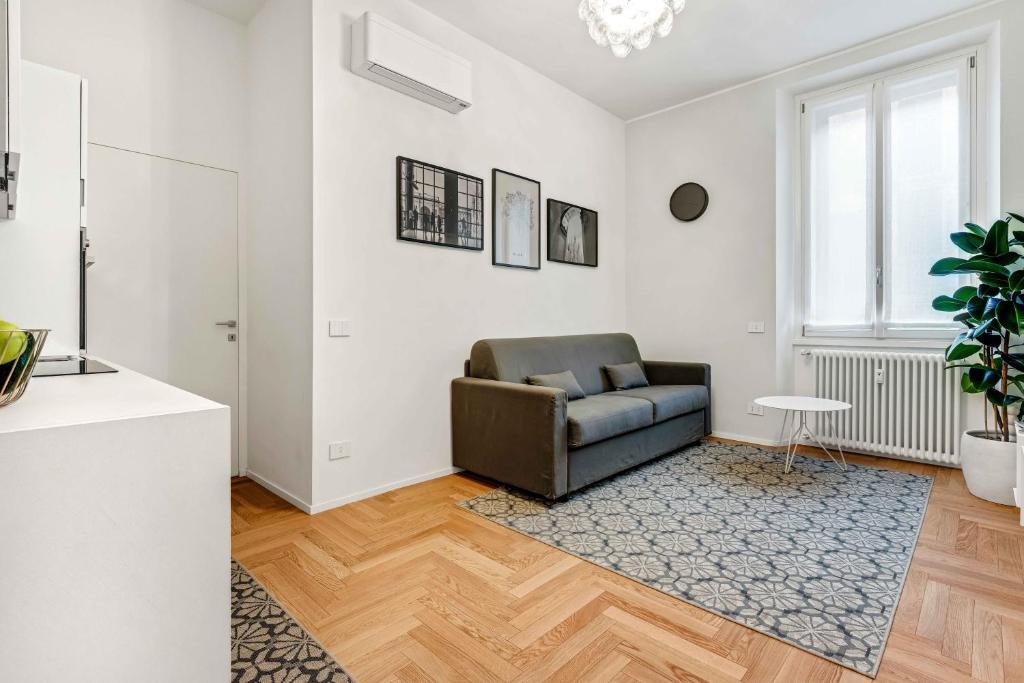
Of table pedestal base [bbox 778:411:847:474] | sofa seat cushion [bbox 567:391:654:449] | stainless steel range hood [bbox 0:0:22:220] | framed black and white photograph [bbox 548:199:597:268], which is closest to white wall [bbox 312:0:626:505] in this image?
framed black and white photograph [bbox 548:199:597:268]

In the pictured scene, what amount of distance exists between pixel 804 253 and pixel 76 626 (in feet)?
15.8

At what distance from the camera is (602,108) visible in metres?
4.71

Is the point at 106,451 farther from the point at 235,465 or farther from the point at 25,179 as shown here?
the point at 235,465

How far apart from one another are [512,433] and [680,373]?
78.8 inches

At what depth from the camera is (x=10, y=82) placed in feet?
4.34

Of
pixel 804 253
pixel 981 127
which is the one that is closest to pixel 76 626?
pixel 804 253

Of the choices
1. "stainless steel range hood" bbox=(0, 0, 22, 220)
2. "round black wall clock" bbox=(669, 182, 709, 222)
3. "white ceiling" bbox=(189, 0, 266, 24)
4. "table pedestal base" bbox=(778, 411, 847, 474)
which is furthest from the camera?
"round black wall clock" bbox=(669, 182, 709, 222)

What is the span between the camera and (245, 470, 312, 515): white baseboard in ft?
9.05

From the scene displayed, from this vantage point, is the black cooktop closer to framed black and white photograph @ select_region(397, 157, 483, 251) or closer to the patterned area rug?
the patterned area rug

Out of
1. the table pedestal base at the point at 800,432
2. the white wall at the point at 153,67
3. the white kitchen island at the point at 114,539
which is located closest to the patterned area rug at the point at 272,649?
the white kitchen island at the point at 114,539

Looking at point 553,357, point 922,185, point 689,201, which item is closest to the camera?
point 922,185

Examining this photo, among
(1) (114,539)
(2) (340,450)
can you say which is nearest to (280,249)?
(2) (340,450)

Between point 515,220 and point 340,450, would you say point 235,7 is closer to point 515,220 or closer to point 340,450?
point 515,220

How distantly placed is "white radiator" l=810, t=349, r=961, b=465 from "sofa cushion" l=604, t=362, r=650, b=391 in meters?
1.39
